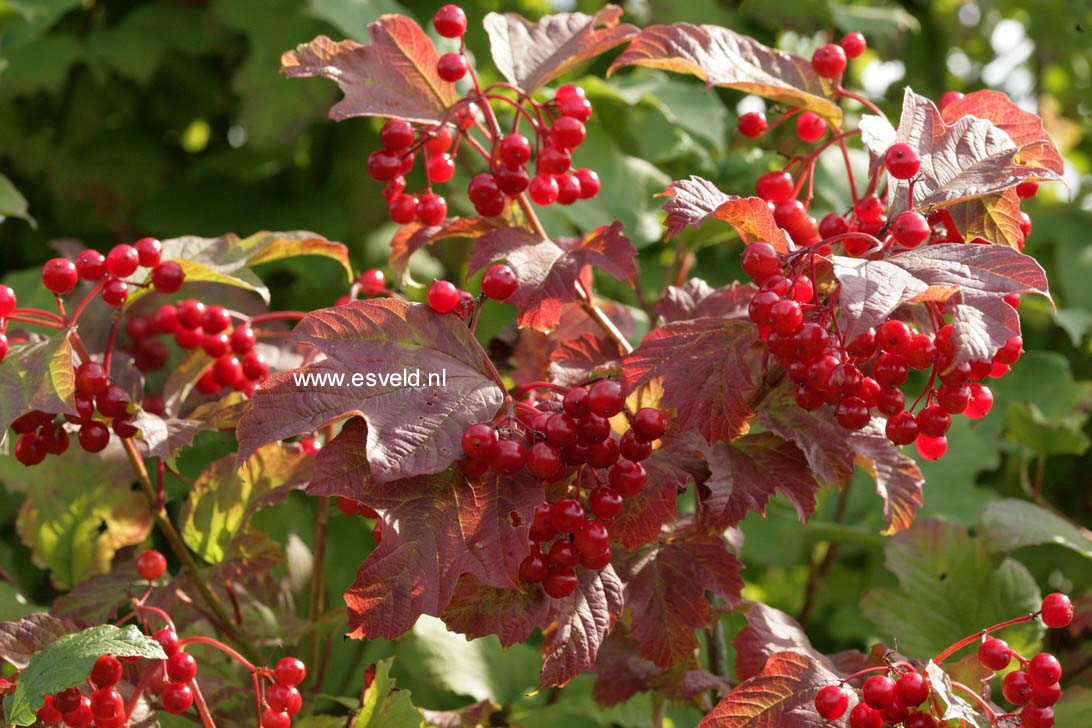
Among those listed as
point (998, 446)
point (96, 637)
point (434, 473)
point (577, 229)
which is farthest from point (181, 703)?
point (998, 446)

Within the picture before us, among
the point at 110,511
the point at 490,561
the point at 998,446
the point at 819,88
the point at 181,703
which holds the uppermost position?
the point at 819,88

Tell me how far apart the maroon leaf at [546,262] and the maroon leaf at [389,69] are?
0.56 feet

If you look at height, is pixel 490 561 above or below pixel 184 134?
above

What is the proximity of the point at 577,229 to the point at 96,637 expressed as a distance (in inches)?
47.4

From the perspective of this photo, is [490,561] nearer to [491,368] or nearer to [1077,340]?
[491,368]

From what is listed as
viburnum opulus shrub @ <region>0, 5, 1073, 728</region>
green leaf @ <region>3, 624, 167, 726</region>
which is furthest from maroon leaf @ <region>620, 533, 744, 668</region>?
green leaf @ <region>3, 624, 167, 726</region>

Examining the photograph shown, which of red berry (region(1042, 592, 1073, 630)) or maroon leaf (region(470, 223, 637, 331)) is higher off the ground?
maroon leaf (region(470, 223, 637, 331))

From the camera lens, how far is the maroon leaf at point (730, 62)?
1081 millimetres

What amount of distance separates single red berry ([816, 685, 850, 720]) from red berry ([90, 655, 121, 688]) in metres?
0.62

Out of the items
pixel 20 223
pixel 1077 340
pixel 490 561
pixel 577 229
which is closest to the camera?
pixel 490 561

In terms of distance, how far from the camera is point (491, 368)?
38.3 inches

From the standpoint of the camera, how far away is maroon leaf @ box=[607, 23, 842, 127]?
42.6 inches

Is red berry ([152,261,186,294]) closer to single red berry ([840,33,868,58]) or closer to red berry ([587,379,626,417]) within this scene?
red berry ([587,379,626,417])

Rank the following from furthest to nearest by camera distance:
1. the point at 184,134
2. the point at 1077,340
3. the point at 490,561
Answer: the point at 184,134 → the point at 1077,340 → the point at 490,561
